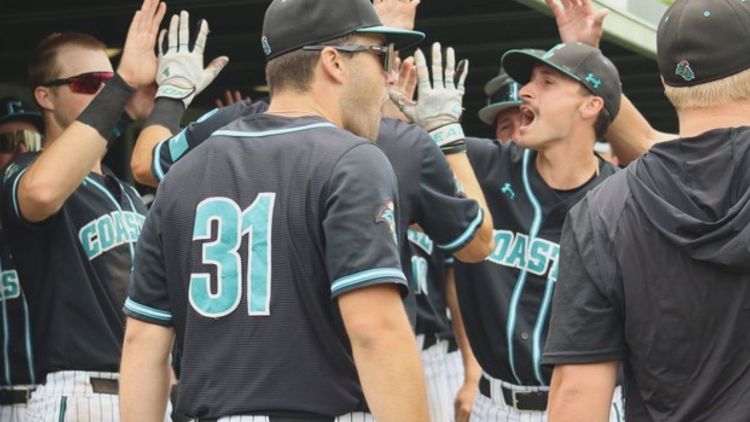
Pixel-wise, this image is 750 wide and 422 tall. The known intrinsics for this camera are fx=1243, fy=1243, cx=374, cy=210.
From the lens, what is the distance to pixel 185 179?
3.02 m

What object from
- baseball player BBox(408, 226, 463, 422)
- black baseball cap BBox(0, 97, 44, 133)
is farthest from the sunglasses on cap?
baseball player BBox(408, 226, 463, 422)

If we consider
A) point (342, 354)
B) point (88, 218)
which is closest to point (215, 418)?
point (342, 354)

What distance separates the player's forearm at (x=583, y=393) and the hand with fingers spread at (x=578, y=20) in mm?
2508

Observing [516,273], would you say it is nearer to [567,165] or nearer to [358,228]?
[567,165]

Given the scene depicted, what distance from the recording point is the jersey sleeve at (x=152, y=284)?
306 cm

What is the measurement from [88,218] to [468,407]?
88.7 inches

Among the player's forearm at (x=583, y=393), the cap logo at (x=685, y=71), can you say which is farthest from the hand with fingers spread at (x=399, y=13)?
the player's forearm at (x=583, y=393)

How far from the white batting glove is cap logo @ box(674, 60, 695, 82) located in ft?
4.90

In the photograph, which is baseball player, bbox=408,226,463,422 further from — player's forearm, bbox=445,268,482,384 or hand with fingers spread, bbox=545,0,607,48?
hand with fingers spread, bbox=545,0,607,48

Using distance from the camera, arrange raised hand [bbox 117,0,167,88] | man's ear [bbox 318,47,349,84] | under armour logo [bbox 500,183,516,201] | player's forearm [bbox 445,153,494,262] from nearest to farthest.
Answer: man's ear [bbox 318,47,349,84], player's forearm [bbox 445,153,494,262], raised hand [bbox 117,0,167,88], under armour logo [bbox 500,183,516,201]

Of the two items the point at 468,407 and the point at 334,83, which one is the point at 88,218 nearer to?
the point at 334,83

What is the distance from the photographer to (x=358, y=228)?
9.07ft

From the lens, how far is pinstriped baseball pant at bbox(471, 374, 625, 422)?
4922mm

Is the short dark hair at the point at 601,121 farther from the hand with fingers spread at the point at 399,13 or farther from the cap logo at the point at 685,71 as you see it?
the cap logo at the point at 685,71
